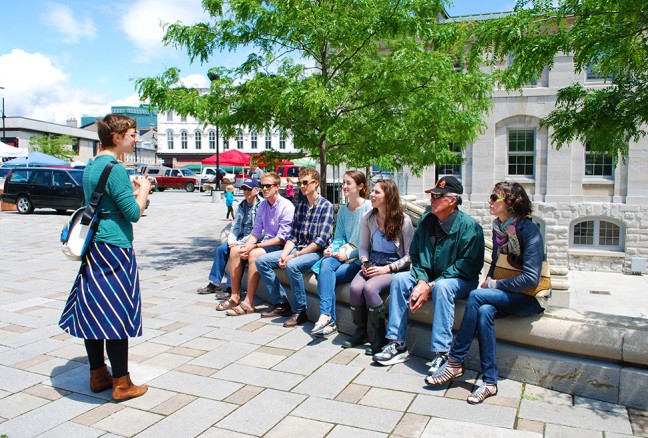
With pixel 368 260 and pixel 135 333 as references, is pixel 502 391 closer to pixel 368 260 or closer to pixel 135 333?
pixel 368 260

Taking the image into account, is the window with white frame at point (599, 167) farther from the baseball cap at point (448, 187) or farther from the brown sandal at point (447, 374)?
the brown sandal at point (447, 374)

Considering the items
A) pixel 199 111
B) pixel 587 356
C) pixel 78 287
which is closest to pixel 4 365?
pixel 78 287

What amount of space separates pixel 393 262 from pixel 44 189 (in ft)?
67.0

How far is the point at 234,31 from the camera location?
31.4 ft

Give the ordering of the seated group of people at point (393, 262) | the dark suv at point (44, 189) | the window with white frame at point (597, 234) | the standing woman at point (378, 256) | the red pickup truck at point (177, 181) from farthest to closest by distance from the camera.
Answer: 1. the red pickup truck at point (177, 181)
2. the dark suv at point (44, 189)
3. the window with white frame at point (597, 234)
4. the standing woman at point (378, 256)
5. the seated group of people at point (393, 262)

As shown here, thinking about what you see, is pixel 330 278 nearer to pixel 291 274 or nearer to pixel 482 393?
pixel 291 274

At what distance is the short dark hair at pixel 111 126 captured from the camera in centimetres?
397

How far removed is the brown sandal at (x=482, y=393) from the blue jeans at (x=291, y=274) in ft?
7.93

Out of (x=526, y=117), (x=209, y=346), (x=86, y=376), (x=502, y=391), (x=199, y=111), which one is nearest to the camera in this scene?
(x=502, y=391)

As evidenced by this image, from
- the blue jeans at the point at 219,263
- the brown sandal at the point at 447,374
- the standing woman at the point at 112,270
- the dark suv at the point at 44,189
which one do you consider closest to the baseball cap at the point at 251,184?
the blue jeans at the point at 219,263

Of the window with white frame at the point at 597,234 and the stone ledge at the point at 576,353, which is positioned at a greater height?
the stone ledge at the point at 576,353

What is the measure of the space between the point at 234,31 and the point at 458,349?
7171 mm

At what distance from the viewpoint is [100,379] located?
421 cm

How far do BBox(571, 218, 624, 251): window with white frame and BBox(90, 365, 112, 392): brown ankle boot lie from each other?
63.7 ft
